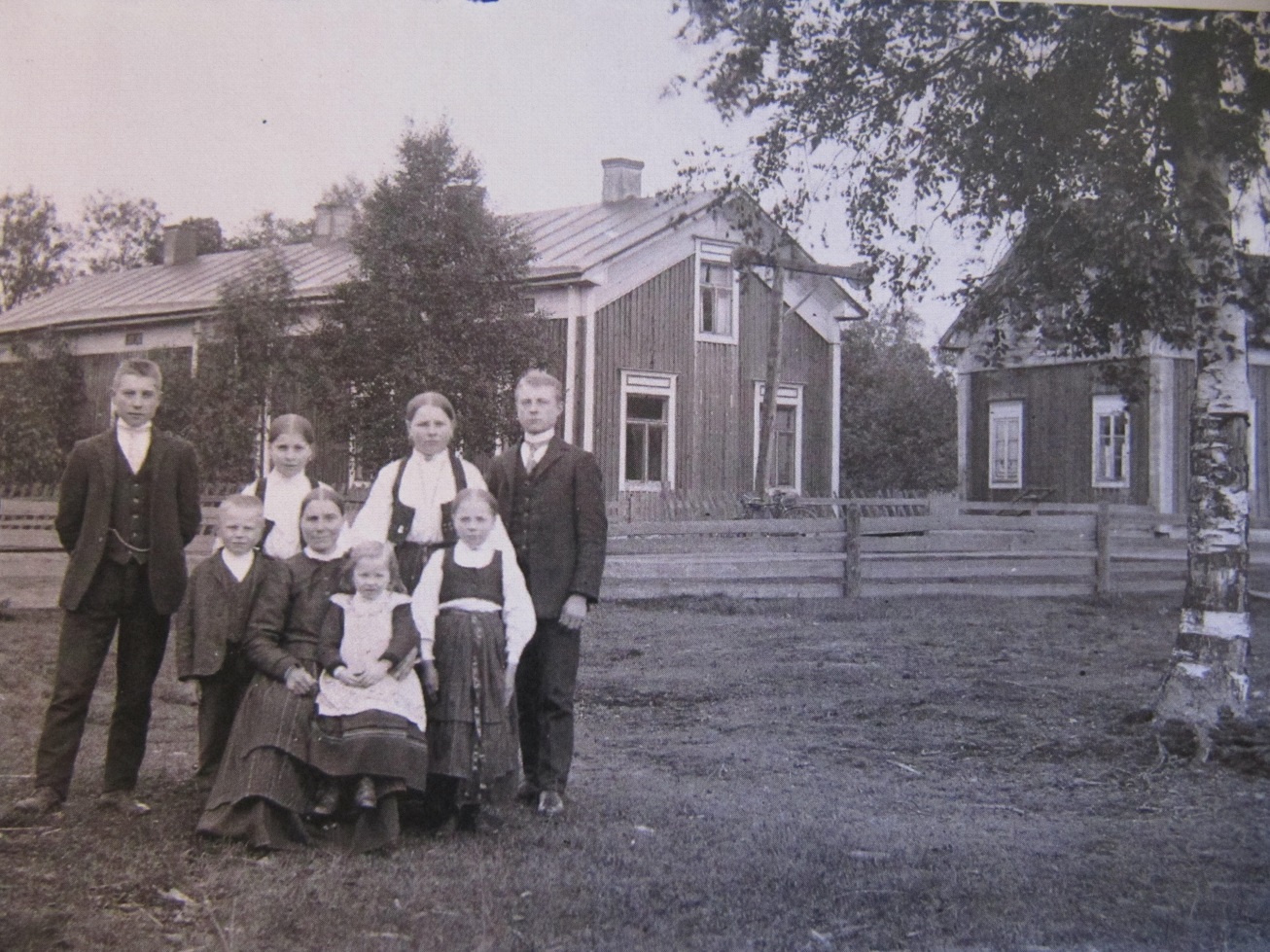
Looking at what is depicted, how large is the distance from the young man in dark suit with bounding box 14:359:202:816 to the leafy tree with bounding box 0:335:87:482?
1.43 m

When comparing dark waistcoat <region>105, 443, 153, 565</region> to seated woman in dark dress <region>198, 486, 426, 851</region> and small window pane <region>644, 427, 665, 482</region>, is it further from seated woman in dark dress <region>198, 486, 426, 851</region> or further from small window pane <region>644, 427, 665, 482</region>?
small window pane <region>644, 427, 665, 482</region>

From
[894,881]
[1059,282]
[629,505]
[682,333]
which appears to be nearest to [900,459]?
[682,333]

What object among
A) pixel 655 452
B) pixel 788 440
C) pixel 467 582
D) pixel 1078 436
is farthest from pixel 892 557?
pixel 1078 436

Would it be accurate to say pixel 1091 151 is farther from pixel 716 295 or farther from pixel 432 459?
pixel 716 295

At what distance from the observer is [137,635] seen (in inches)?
153

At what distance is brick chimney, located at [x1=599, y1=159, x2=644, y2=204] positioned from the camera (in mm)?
5556

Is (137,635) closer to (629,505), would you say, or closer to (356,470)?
(356,470)

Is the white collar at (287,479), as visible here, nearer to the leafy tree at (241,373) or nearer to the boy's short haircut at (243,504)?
the boy's short haircut at (243,504)

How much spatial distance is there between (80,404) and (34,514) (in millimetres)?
907

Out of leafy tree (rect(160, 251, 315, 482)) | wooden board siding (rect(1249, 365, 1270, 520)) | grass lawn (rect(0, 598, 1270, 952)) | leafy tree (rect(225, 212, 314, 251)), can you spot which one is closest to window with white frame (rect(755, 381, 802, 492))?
wooden board siding (rect(1249, 365, 1270, 520))

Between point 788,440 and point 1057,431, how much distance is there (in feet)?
14.7

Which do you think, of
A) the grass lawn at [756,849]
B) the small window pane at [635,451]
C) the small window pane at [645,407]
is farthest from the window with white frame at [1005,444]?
the grass lawn at [756,849]

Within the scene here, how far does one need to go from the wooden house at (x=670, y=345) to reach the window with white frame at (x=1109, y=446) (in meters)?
3.90

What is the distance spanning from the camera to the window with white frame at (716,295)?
15.4 metres
